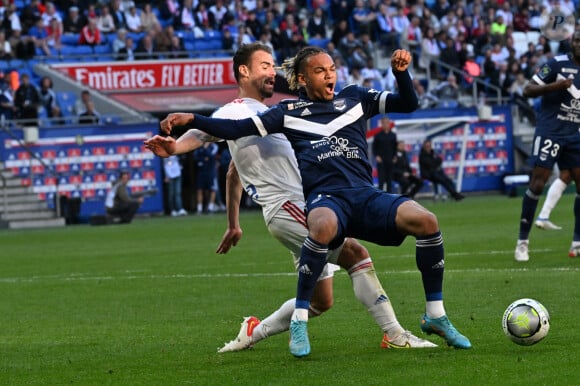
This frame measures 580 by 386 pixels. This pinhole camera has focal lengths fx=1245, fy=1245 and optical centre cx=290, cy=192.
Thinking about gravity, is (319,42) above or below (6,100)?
above

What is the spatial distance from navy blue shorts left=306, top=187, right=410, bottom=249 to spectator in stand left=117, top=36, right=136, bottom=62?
87.8 ft

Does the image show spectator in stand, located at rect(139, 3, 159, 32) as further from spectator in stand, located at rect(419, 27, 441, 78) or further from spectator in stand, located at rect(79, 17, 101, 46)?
spectator in stand, located at rect(419, 27, 441, 78)

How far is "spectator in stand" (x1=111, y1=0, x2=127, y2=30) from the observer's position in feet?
117

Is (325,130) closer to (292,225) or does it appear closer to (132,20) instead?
(292,225)

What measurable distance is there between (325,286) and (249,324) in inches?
28.0

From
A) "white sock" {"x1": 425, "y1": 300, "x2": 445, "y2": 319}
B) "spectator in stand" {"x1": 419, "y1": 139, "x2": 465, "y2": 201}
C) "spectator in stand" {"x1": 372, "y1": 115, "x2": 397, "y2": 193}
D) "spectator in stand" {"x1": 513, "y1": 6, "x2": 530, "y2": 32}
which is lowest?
"spectator in stand" {"x1": 419, "y1": 139, "x2": 465, "y2": 201}

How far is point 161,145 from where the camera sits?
8070mm

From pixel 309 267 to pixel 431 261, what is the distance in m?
0.79

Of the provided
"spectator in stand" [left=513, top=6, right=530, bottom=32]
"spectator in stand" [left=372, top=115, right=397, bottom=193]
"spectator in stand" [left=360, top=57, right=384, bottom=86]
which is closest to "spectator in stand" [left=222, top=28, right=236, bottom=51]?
"spectator in stand" [left=360, top=57, right=384, bottom=86]

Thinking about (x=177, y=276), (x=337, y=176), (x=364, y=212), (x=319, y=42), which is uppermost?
(x=337, y=176)

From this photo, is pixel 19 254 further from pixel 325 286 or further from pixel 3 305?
pixel 325 286

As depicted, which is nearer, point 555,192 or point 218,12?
point 555,192

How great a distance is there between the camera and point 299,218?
8562 mm

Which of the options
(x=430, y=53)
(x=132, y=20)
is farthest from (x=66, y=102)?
(x=430, y=53)
